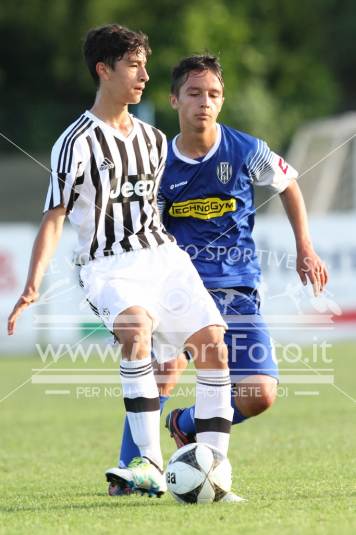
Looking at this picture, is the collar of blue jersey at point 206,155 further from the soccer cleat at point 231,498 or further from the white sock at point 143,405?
the soccer cleat at point 231,498

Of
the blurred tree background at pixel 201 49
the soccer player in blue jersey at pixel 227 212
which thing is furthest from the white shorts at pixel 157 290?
the blurred tree background at pixel 201 49

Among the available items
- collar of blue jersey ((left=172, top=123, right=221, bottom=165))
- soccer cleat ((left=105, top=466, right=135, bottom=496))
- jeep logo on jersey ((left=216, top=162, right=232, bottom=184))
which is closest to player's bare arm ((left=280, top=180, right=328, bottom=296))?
jeep logo on jersey ((left=216, top=162, right=232, bottom=184))

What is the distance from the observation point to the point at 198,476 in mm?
5094

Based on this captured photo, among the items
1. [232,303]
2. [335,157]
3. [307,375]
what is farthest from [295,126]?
[232,303]

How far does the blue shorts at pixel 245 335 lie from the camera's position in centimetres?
596

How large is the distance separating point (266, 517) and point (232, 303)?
1.63 m

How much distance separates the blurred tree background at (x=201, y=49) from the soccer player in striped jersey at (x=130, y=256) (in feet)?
86.7

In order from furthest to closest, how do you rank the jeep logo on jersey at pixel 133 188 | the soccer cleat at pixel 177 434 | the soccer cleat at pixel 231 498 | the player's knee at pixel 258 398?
1. the soccer cleat at pixel 177 434
2. the player's knee at pixel 258 398
3. the jeep logo on jersey at pixel 133 188
4. the soccer cleat at pixel 231 498

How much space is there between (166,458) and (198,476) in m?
1.97

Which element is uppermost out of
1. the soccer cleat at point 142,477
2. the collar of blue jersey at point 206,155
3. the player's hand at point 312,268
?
the collar of blue jersey at point 206,155

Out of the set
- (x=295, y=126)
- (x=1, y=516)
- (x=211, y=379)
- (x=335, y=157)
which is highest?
(x=295, y=126)

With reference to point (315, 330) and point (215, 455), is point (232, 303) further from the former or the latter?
point (315, 330)

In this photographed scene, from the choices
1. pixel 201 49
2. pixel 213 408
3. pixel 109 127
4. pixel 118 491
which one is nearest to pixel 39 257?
pixel 109 127

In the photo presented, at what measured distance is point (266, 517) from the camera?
185 inches
